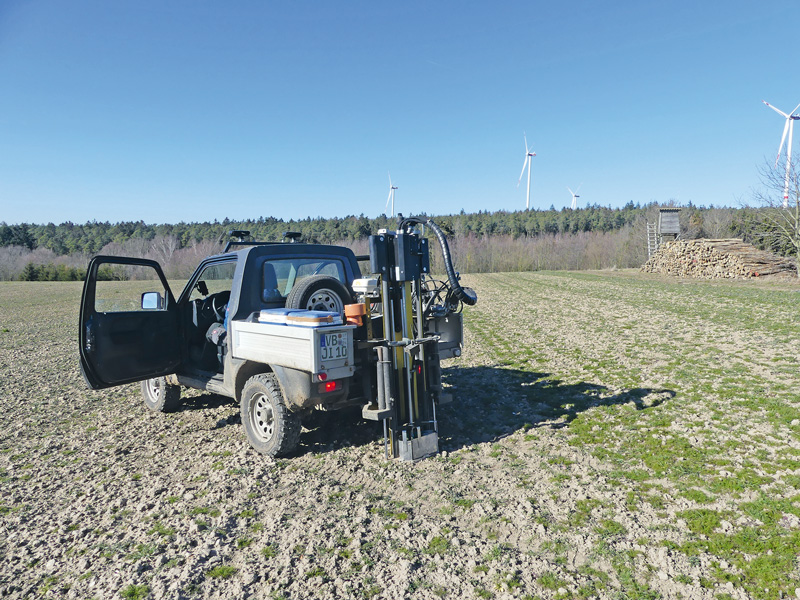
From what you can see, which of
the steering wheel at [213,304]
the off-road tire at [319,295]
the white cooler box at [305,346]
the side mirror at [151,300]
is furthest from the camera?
the steering wheel at [213,304]

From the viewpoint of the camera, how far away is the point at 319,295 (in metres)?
5.27

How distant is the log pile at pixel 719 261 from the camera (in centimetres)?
2891

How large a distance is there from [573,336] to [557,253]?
58902 millimetres

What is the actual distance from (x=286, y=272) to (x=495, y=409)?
3.10 metres

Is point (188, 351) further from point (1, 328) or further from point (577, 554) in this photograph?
point (1, 328)

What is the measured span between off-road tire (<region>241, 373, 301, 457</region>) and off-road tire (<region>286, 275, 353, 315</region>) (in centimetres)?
79

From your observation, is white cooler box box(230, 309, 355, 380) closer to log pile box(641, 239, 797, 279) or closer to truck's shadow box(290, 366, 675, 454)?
truck's shadow box(290, 366, 675, 454)

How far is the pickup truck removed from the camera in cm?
462

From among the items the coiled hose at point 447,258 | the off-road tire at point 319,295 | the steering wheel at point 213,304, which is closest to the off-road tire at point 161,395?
the steering wheel at point 213,304

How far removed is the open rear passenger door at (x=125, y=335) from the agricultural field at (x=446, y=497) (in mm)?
786

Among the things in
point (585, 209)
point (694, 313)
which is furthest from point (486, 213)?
point (694, 313)

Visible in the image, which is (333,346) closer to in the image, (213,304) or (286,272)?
(286,272)

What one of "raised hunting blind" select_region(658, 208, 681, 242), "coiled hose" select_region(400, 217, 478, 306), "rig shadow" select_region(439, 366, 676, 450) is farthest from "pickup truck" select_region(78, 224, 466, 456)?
"raised hunting blind" select_region(658, 208, 681, 242)

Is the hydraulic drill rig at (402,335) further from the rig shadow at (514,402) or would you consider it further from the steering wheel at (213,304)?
the steering wheel at (213,304)
